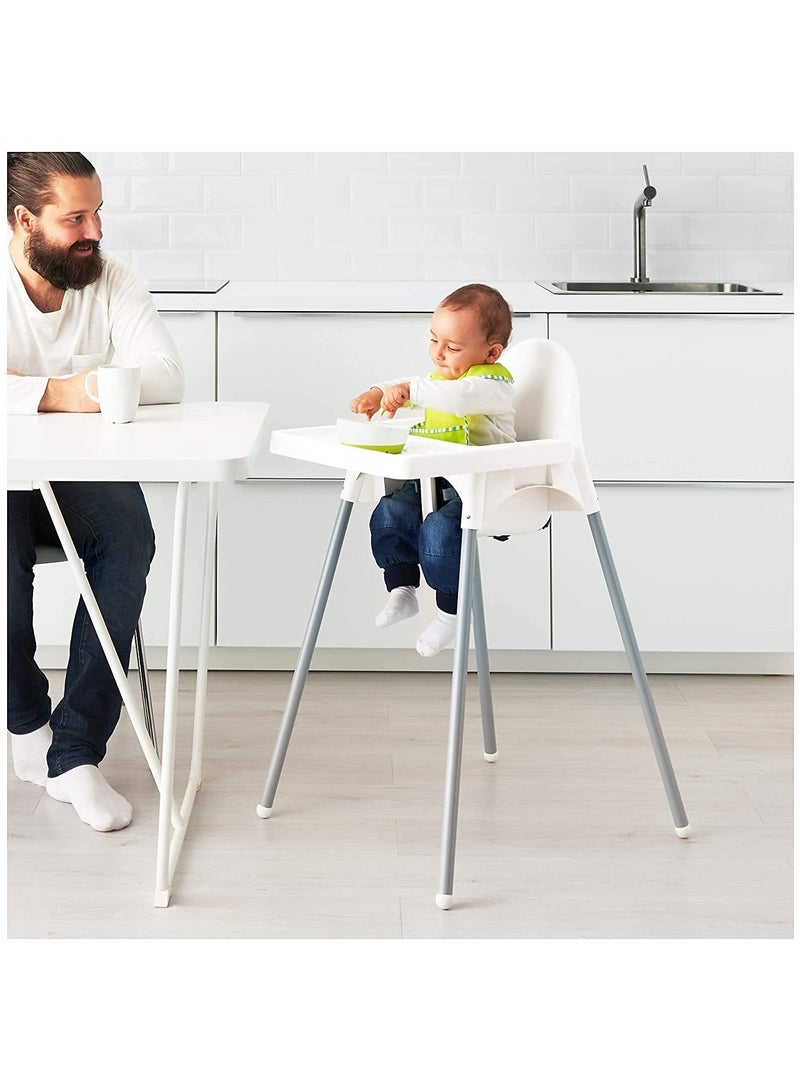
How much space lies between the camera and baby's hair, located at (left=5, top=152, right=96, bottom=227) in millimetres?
2412

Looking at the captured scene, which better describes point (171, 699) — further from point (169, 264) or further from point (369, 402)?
point (169, 264)

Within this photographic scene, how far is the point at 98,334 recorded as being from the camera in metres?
2.57

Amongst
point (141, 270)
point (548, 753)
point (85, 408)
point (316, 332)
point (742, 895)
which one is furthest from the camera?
point (141, 270)

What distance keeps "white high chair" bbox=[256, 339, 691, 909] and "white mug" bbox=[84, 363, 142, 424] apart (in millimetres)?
275

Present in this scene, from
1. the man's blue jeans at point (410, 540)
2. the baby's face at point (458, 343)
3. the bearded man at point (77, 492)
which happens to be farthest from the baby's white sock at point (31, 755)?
the baby's face at point (458, 343)

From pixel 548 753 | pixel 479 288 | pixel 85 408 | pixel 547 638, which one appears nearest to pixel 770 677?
pixel 547 638

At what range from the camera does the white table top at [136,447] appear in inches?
73.0

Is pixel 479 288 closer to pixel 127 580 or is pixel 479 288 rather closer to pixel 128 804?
pixel 127 580

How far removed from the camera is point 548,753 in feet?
9.06

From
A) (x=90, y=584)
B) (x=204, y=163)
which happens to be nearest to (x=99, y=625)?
(x=90, y=584)

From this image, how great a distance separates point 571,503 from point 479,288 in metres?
0.40

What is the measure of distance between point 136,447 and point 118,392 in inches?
9.9

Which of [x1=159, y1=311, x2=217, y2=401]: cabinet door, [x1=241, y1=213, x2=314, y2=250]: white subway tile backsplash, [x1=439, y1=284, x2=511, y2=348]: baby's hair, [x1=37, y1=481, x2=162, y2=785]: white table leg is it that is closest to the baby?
[x1=439, y1=284, x2=511, y2=348]: baby's hair

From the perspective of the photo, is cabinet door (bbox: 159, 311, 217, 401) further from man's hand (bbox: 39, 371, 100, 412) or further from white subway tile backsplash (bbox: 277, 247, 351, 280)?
man's hand (bbox: 39, 371, 100, 412)
